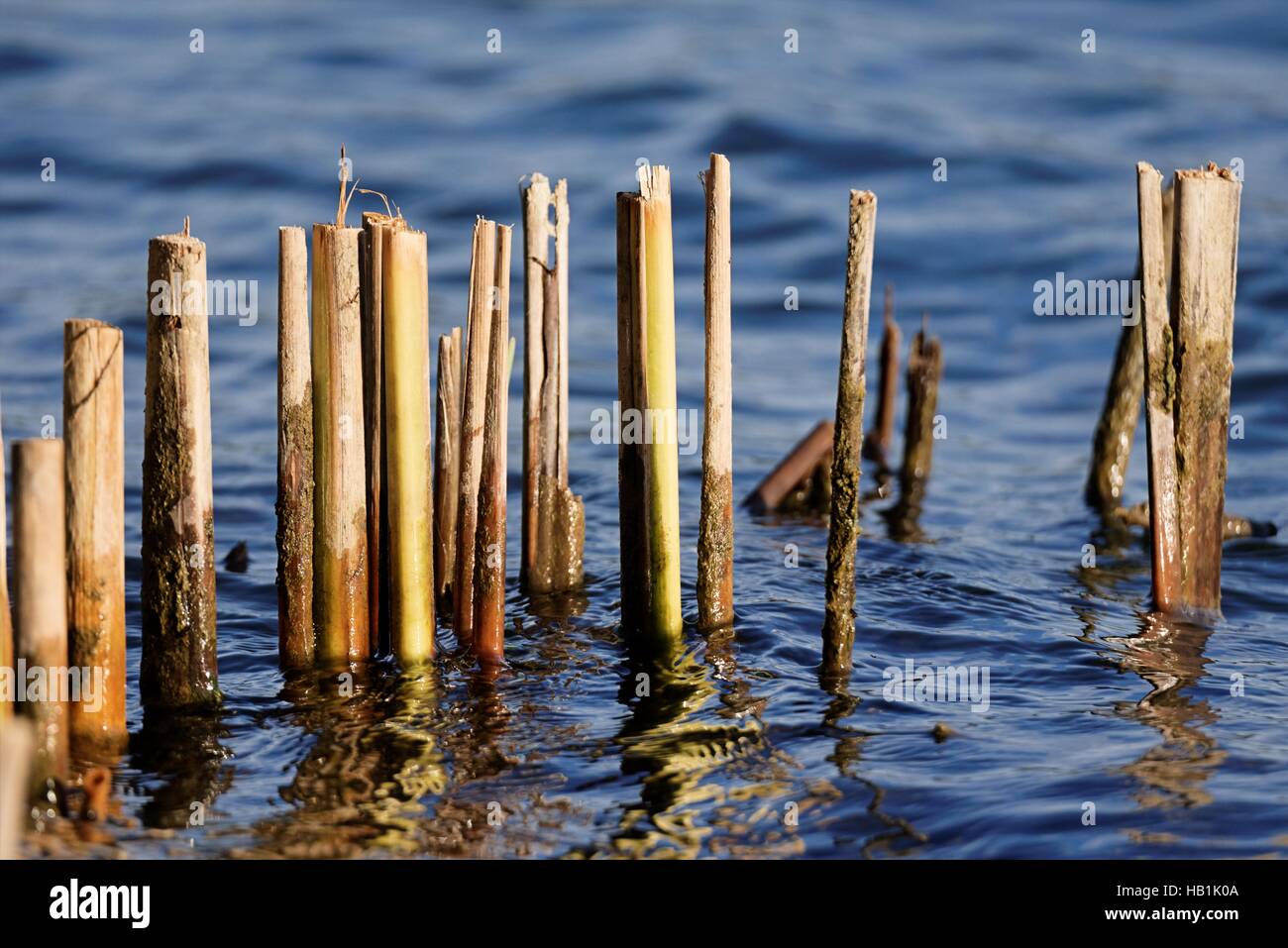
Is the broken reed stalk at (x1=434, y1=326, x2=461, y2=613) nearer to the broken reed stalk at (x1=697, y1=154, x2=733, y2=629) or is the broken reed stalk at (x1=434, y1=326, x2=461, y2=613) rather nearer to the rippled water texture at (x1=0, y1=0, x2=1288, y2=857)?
the rippled water texture at (x1=0, y1=0, x2=1288, y2=857)

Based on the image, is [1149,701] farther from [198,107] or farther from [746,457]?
[198,107]

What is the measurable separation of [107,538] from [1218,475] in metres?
7.10

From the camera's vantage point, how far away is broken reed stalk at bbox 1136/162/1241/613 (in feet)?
32.1

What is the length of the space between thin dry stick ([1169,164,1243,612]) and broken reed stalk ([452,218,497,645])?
14.6 ft

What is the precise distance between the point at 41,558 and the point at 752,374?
14.2 metres

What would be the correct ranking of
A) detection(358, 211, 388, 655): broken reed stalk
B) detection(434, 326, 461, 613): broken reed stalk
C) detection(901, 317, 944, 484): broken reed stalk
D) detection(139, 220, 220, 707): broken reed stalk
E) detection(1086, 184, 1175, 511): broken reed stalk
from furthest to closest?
detection(901, 317, 944, 484): broken reed stalk, detection(1086, 184, 1175, 511): broken reed stalk, detection(434, 326, 461, 613): broken reed stalk, detection(358, 211, 388, 655): broken reed stalk, detection(139, 220, 220, 707): broken reed stalk

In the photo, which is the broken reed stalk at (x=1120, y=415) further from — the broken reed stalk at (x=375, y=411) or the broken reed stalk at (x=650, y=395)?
the broken reed stalk at (x=375, y=411)

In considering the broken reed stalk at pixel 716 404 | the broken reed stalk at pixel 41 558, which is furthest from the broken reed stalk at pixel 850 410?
the broken reed stalk at pixel 41 558

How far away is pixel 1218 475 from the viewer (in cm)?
1030

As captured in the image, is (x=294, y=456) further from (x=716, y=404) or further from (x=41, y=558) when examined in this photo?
(x=716, y=404)

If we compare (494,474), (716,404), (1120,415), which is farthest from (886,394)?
(494,474)

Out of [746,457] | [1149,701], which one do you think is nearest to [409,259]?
[1149,701]

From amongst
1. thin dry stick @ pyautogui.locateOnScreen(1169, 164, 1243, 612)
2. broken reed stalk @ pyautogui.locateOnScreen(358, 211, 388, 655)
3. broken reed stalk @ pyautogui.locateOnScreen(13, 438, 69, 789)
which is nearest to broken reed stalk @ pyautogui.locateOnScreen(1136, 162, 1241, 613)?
thin dry stick @ pyautogui.locateOnScreen(1169, 164, 1243, 612)

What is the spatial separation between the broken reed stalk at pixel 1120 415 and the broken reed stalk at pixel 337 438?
7.89 metres
